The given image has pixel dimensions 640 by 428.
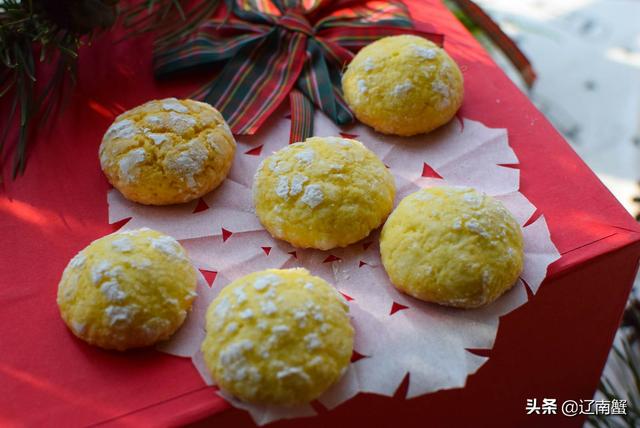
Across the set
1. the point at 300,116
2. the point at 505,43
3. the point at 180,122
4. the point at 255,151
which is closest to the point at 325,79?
the point at 300,116

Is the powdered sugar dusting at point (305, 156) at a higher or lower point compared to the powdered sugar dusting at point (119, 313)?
higher

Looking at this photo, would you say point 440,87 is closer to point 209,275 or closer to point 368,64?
point 368,64

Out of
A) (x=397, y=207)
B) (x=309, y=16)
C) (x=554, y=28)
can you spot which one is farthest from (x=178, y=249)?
(x=554, y=28)

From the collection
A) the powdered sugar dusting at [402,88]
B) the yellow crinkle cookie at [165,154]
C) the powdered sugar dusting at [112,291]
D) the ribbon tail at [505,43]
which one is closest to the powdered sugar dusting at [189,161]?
the yellow crinkle cookie at [165,154]

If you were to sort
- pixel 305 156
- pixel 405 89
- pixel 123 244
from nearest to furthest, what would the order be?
pixel 123 244, pixel 305 156, pixel 405 89

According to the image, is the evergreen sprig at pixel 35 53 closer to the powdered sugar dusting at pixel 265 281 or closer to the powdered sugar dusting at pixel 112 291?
the powdered sugar dusting at pixel 112 291

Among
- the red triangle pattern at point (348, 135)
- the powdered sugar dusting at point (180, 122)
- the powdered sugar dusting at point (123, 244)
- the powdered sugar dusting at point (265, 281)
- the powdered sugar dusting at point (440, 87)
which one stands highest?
the powdered sugar dusting at point (440, 87)

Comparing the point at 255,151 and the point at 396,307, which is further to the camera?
the point at 255,151
